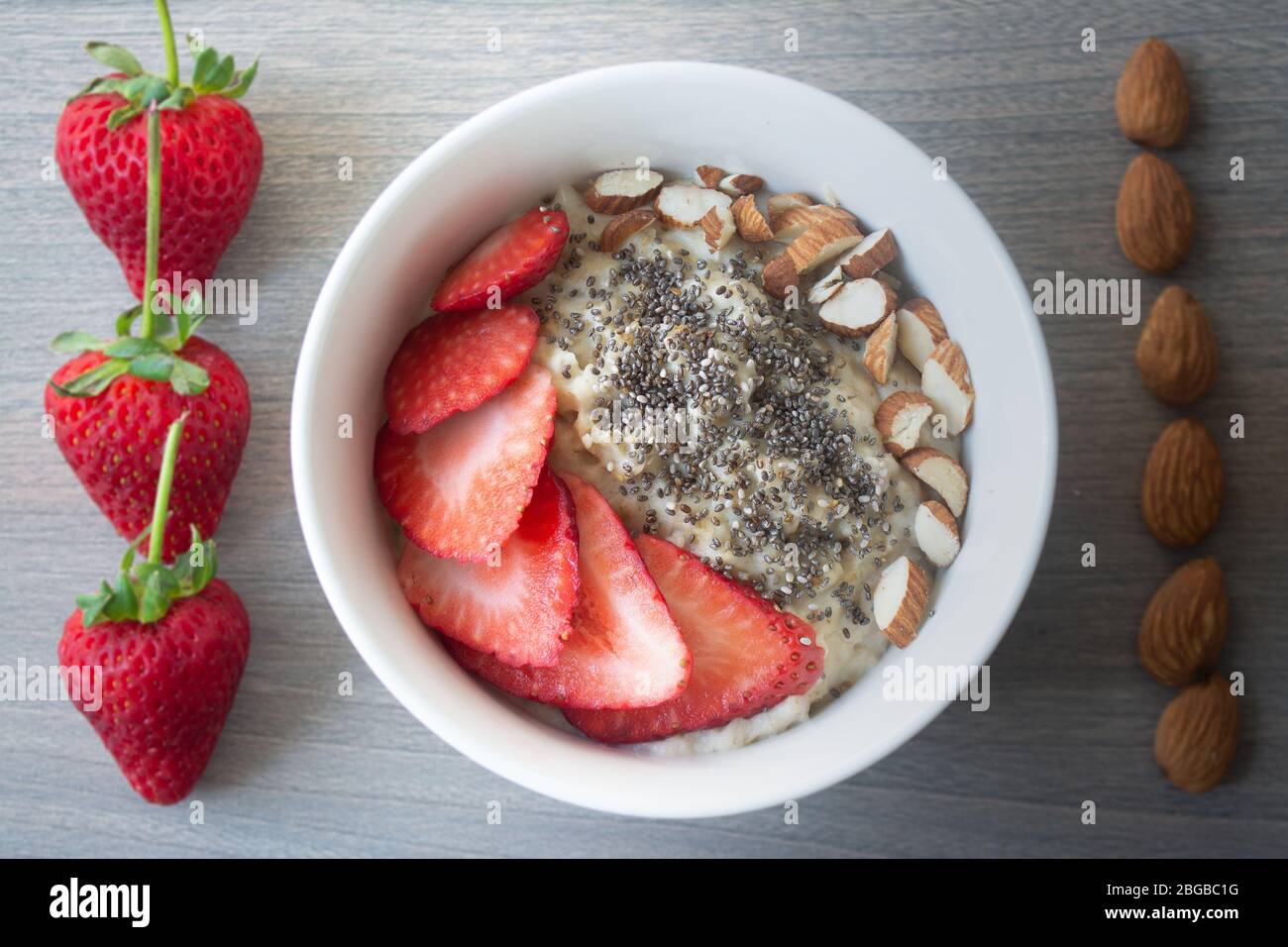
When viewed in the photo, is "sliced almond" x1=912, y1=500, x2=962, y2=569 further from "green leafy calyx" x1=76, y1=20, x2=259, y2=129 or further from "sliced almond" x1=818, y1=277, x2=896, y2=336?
"green leafy calyx" x1=76, y1=20, x2=259, y2=129

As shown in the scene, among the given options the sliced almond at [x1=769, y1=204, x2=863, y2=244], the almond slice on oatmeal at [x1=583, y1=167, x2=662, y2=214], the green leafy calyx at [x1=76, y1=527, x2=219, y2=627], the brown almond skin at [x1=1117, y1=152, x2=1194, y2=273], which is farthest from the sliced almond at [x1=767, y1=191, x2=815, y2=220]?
the green leafy calyx at [x1=76, y1=527, x2=219, y2=627]

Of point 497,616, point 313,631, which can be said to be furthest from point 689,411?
point 313,631

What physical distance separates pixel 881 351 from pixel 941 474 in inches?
4.9

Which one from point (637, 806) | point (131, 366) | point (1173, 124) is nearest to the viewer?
point (637, 806)

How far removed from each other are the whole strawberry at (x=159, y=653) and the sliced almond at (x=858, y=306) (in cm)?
63

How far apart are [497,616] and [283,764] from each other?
1.23 ft

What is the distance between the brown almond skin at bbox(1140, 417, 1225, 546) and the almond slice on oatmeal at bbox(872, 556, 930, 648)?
32 centimetres

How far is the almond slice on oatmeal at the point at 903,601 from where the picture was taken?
3.08ft

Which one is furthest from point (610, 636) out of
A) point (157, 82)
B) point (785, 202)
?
point (157, 82)

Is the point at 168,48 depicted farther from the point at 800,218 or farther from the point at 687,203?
the point at 800,218

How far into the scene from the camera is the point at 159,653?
102 centimetres

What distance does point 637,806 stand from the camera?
34.5 inches

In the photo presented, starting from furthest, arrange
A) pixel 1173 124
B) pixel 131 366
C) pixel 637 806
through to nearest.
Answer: pixel 1173 124 → pixel 131 366 → pixel 637 806

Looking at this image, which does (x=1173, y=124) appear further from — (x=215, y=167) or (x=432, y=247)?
(x=215, y=167)
